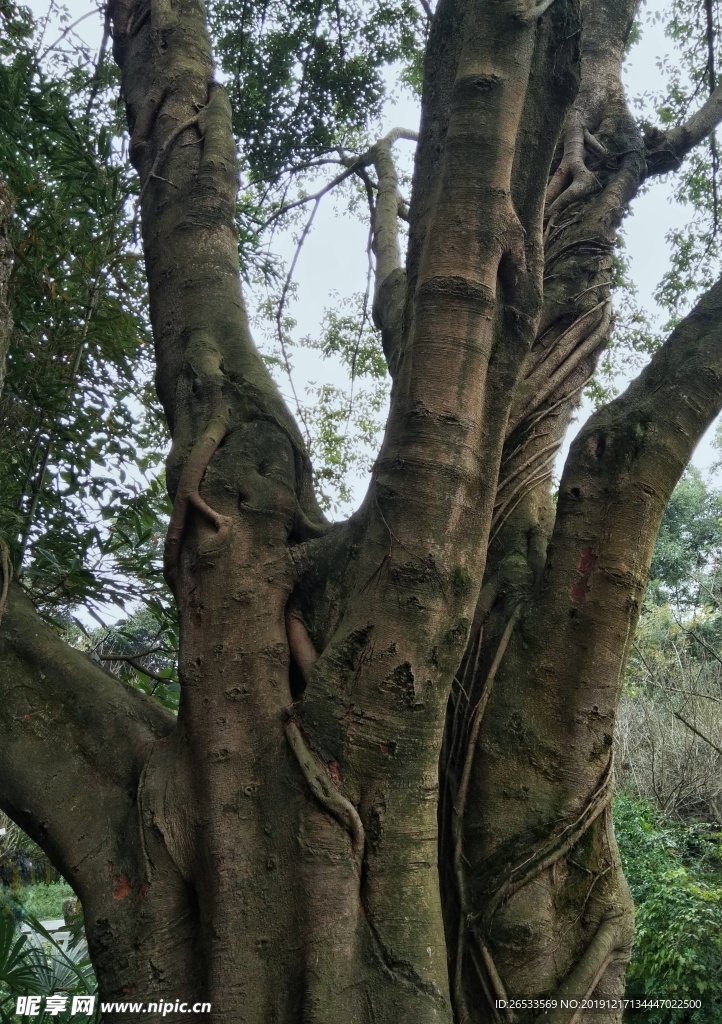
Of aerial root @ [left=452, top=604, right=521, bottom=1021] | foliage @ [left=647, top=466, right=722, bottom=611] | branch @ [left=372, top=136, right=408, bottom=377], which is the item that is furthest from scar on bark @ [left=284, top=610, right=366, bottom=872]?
foliage @ [left=647, top=466, right=722, bottom=611]

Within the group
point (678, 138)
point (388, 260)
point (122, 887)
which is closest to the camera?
point (122, 887)

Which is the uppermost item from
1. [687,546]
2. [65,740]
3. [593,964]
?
[687,546]

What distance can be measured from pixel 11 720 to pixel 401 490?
3.94ft

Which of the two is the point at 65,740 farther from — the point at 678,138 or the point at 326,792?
the point at 678,138

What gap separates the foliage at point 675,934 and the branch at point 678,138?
5224mm

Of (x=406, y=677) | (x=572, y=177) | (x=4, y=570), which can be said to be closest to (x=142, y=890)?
(x=406, y=677)

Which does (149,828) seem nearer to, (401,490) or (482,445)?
(401,490)

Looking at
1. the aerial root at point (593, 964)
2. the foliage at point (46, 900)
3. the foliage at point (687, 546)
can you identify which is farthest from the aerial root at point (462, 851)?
the foliage at point (687, 546)

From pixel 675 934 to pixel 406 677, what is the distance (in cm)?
546

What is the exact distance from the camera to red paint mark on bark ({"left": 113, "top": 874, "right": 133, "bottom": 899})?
209 cm

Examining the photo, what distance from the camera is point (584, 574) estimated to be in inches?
92.6

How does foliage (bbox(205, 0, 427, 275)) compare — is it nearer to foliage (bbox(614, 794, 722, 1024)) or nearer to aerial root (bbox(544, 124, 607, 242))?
aerial root (bbox(544, 124, 607, 242))

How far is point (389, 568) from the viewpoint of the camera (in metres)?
2.13

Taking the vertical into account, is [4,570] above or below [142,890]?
above
